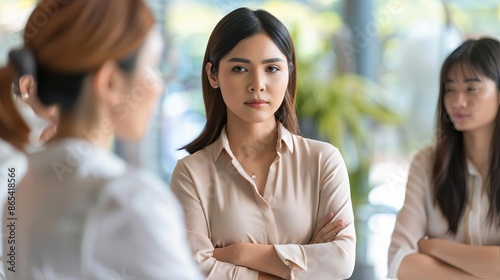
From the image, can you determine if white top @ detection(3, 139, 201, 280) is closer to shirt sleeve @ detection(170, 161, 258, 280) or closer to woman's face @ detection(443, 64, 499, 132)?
shirt sleeve @ detection(170, 161, 258, 280)

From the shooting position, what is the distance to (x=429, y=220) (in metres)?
1.68

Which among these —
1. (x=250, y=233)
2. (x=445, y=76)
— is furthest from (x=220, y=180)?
(x=445, y=76)

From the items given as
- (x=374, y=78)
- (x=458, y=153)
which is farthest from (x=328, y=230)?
(x=374, y=78)

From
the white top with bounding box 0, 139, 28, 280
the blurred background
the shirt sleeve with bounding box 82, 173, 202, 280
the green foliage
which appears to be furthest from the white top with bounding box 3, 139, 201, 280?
the green foliage

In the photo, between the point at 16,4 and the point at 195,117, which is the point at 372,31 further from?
the point at 16,4

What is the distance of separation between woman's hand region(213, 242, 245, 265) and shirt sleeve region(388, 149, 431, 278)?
0.44 meters

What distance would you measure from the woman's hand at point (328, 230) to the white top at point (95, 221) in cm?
50

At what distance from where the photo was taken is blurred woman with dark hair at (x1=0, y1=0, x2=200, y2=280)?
0.93 metres

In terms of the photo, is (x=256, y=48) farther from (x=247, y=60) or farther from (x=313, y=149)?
(x=313, y=149)

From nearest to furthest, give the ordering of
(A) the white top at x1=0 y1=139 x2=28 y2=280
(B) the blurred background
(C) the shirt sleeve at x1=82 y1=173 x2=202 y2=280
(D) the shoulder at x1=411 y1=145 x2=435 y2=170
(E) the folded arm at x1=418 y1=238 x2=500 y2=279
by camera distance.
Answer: (C) the shirt sleeve at x1=82 y1=173 x2=202 y2=280 < (A) the white top at x1=0 y1=139 x2=28 y2=280 < (E) the folded arm at x1=418 y1=238 x2=500 y2=279 < (D) the shoulder at x1=411 y1=145 x2=435 y2=170 < (B) the blurred background

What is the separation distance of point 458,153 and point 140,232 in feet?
3.37

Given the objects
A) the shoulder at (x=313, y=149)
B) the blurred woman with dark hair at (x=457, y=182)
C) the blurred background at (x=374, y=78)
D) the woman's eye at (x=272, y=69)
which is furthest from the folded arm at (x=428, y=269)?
the blurred background at (x=374, y=78)

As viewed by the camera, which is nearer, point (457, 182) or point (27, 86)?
point (27, 86)

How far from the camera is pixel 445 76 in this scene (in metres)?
1.69
